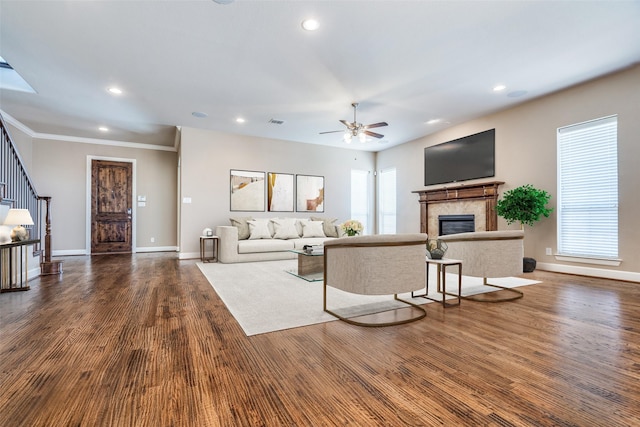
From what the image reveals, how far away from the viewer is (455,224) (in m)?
6.23

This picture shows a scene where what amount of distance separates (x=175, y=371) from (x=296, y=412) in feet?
2.49

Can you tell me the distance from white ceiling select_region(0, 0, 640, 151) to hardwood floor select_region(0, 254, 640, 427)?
2791mm

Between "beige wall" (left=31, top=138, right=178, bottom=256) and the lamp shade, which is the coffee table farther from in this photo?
"beige wall" (left=31, top=138, right=178, bottom=256)

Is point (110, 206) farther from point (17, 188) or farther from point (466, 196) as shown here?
point (466, 196)

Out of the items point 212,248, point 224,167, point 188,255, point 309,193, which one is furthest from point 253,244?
point 309,193

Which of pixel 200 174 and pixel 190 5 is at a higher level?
pixel 190 5

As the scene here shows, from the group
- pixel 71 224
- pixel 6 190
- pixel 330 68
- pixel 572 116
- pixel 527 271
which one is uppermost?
pixel 330 68

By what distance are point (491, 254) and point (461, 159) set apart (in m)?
3.70

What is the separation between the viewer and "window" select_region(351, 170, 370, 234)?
8523 mm

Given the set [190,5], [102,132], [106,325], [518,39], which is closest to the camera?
[106,325]

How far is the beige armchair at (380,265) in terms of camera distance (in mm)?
2312

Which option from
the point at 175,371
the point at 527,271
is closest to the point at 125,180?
the point at 175,371

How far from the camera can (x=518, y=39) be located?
3254mm

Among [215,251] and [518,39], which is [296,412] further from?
[215,251]
